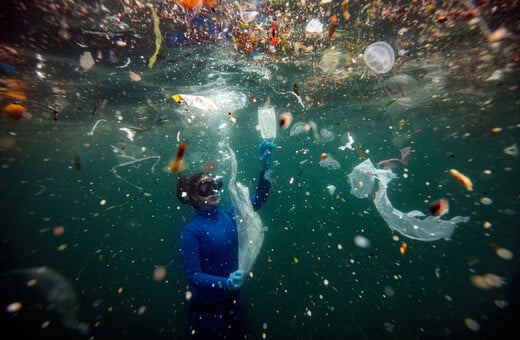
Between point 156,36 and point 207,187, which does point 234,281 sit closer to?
point 207,187

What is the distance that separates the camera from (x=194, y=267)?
14.8 feet

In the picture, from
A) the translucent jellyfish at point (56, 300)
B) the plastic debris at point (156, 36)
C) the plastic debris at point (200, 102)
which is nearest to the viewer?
the plastic debris at point (156, 36)

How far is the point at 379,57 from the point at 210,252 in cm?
1093

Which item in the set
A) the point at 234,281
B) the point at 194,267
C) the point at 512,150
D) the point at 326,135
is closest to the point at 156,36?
the point at 194,267

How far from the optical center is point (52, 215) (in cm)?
8869

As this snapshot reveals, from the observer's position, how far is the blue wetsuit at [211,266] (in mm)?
4707

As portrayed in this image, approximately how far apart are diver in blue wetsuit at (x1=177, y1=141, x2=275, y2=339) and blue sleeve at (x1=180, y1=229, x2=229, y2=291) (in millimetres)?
19

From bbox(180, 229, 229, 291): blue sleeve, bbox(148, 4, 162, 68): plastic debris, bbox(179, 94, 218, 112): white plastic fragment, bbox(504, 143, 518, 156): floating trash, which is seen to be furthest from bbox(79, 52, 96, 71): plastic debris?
→ bbox(504, 143, 518, 156): floating trash

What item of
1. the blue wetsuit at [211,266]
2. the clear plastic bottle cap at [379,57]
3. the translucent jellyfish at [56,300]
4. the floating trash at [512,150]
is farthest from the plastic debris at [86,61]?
the floating trash at [512,150]

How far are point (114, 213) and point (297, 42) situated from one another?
250ft

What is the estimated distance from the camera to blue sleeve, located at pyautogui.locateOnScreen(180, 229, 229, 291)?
4301mm

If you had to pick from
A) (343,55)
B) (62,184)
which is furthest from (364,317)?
(62,184)

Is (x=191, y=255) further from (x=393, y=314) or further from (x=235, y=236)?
(x=393, y=314)

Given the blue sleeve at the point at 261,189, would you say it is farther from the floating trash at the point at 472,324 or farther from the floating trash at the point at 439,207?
the floating trash at the point at 472,324
